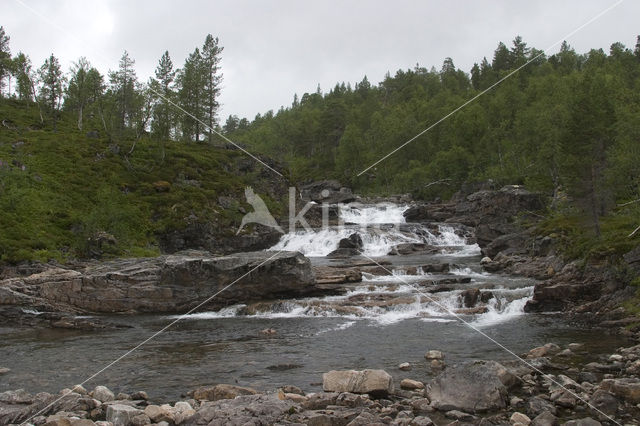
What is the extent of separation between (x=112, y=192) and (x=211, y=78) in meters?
38.9

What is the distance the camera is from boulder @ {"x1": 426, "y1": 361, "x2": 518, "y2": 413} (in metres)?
10.5

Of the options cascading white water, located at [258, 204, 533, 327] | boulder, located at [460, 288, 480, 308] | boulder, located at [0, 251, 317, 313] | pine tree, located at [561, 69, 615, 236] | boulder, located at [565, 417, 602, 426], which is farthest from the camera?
pine tree, located at [561, 69, 615, 236]

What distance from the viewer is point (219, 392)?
39.0 feet

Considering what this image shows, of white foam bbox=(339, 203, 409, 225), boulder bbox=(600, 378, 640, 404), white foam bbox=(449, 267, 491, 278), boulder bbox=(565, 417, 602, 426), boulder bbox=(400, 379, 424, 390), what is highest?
white foam bbox=(339, 203, 409, 225)

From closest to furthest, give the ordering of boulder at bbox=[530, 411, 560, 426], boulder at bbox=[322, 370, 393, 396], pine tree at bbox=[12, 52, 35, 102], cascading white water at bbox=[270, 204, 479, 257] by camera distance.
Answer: boulder at bbox=[530, 411, 560, 426] → boulder at bbox=[322, 370, 393, 396] → cascading white water at bbox=[270, 204, 479, 257] → pine tree at bbox=[12, 52, 35, 102]

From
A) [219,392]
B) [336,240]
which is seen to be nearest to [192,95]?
[336,240]

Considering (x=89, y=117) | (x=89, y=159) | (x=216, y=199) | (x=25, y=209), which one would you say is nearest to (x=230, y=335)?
(x=25, y=209)

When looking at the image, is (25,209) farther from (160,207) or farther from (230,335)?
(230,335)

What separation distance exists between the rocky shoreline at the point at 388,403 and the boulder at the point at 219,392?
0.08 feet

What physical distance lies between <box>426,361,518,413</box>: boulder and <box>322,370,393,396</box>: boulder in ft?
3.38

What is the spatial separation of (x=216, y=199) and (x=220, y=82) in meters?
35.6

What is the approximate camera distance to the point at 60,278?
25266 mm

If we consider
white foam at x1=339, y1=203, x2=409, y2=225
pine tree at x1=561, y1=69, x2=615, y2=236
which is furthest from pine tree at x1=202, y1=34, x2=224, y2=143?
pine tree at x1=561, y1=69, x2=615, y2=236

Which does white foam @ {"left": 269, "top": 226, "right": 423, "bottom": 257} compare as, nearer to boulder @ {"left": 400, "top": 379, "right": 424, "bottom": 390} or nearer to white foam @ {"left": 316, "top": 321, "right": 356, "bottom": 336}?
white foam @ {"left": 316, "top": 321, "right": 356, "bottom": 336}
